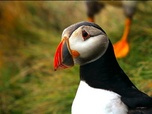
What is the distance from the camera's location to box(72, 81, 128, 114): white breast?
1934mm

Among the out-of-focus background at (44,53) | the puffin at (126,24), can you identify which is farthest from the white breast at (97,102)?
the puffin at (126,24)

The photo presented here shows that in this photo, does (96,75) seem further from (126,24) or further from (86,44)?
(126,24)

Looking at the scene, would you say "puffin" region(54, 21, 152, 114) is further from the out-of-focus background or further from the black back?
the out-of-focus background

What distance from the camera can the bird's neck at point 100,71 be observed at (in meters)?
2.03

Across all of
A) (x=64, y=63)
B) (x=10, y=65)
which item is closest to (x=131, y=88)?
(x=64, y=63)

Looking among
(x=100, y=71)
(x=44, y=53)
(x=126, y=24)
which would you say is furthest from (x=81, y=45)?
(x=44, y=53)

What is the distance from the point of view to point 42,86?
3938 millimetres

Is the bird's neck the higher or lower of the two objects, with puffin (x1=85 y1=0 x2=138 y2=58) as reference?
lower

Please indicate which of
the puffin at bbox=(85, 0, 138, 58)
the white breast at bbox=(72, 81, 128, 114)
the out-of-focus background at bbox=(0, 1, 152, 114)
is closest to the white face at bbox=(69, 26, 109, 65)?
the white breast at bbox=(72, 81, 128, 114)

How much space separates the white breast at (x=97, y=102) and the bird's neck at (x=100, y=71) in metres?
0.03

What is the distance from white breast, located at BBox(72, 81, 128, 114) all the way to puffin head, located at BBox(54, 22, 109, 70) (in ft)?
0.40

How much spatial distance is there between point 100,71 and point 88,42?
0.44 ft

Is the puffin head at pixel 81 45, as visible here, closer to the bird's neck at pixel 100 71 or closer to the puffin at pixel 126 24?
the bird's neck at pixel 100 71

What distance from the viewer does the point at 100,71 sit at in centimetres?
204
